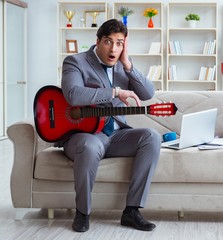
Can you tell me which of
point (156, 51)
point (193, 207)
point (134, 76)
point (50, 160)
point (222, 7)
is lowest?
point (193, 207)

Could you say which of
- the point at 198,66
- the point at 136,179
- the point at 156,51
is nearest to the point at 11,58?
the point at 156,51

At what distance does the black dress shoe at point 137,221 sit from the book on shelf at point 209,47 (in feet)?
19.1

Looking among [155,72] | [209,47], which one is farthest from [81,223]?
[209,47]

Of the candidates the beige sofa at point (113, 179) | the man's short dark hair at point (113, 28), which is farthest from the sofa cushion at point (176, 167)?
the man's short dark hair at point (113, 28)

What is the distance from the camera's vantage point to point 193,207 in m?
2.93

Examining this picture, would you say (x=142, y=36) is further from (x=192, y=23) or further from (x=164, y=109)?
(x=164, y=109)

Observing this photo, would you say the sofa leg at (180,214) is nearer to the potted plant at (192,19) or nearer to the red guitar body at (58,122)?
the red guitar body at (58,122)

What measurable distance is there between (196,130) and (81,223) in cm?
78

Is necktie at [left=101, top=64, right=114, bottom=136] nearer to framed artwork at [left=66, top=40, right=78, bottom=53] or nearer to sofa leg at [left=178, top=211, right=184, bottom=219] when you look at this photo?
sofa leg at [left=178, top=211, right=184, bottom=219]

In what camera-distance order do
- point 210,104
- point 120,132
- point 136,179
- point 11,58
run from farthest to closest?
point 11,58 → point 210,104 → point 120,132 → point 136,179

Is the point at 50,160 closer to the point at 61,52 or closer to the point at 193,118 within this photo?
the point at 193,118

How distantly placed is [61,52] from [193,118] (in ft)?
19.8

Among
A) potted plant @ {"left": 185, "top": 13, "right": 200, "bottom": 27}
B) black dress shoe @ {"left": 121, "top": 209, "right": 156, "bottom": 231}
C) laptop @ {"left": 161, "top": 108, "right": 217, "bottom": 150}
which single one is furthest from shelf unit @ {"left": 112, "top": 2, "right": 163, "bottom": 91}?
black dress shoe @ {"left": 121, "top": 209, "right": 156, "bottom": 231}

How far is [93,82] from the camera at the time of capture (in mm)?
3010
